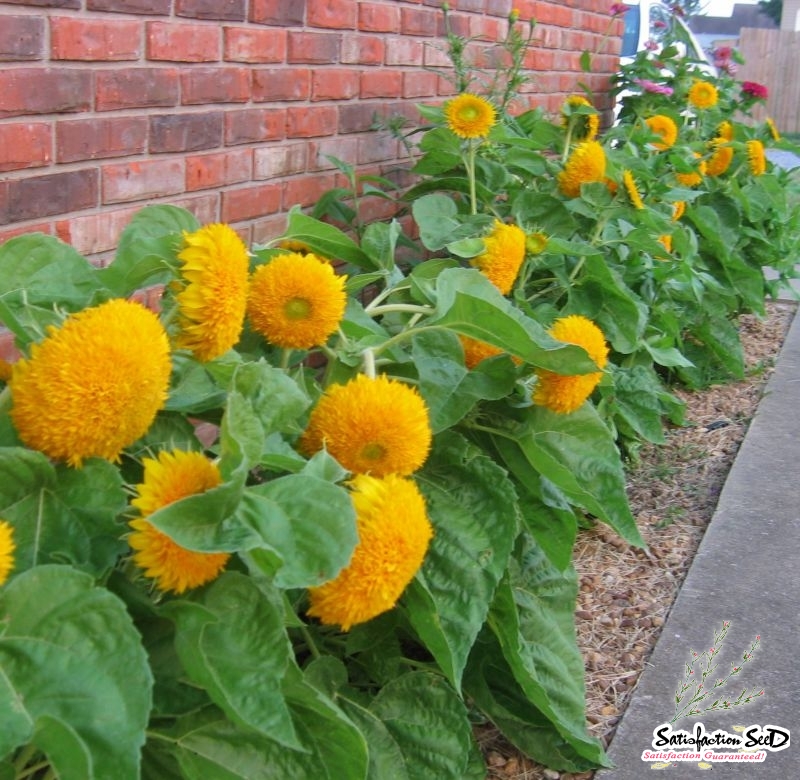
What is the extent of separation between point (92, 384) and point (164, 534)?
7.2 inches

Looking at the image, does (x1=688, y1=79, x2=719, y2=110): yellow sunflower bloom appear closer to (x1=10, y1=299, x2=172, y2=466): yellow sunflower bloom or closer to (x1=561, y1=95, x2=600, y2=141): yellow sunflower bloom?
(x1=561, y1=95, x2=600, y2=141): yellow sunflower bloom

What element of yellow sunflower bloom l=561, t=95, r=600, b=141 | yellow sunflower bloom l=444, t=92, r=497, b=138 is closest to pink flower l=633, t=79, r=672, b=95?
yellow sunflower bloom l=561, t=95, r=600, b=141

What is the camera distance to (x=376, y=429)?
5.04 feet

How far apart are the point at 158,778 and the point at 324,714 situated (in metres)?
0.24

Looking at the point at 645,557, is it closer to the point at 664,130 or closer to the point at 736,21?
the point at 664,130

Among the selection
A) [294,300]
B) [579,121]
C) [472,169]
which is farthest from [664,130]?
[294,300]

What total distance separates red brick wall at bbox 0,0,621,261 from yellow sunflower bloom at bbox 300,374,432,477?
102 centimetres

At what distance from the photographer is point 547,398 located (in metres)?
1.89

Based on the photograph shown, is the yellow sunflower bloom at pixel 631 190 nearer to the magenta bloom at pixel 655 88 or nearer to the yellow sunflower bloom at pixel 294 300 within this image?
the yellow sunflower bloom at pixel 294 300

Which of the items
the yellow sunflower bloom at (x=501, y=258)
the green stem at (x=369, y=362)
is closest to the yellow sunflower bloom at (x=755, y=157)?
the yellow sunflower bloom at (x=501, y=258)

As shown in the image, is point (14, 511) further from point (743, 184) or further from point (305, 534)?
point (743, 184)

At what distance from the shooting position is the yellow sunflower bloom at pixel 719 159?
507cm

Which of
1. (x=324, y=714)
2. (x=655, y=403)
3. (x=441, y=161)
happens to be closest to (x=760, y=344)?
(x=655, y=403)

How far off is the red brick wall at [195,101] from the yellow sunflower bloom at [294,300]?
2.62 ft
